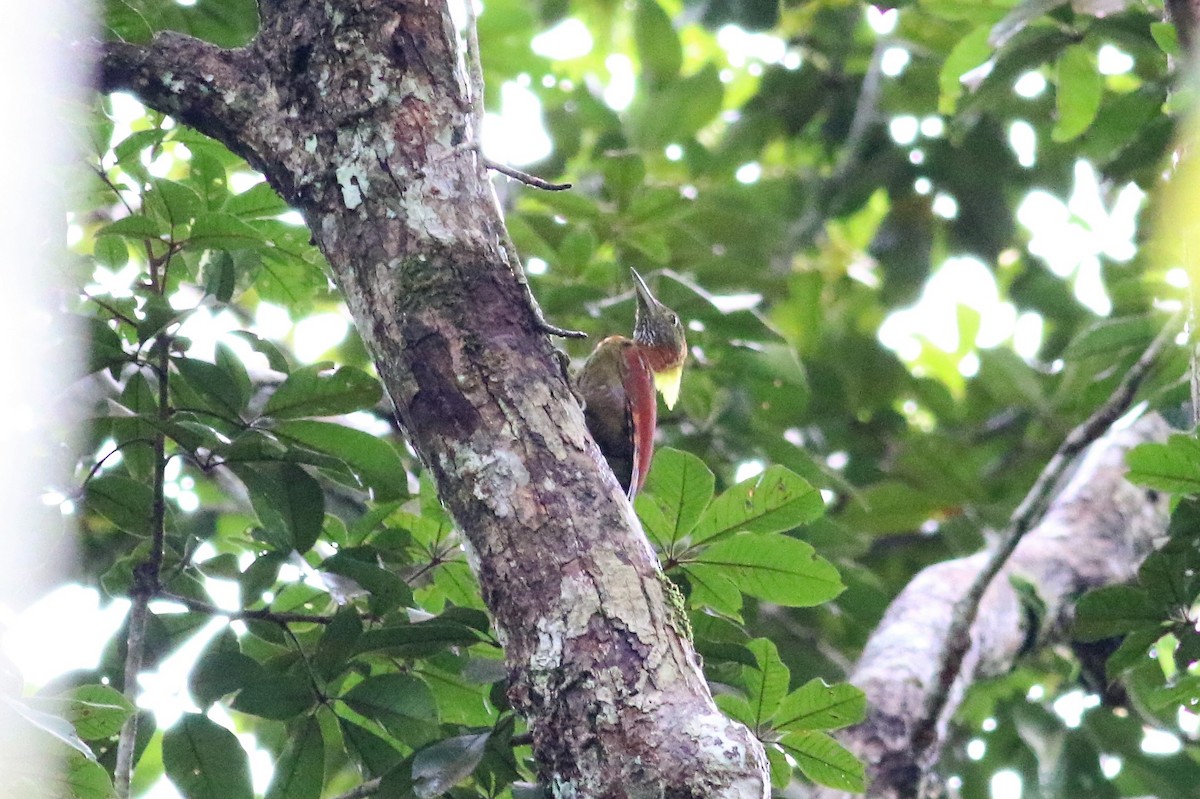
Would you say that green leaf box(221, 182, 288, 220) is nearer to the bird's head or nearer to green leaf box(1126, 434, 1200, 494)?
the bird's head

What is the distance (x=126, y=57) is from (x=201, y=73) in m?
0.16

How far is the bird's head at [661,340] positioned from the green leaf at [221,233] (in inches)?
54.4

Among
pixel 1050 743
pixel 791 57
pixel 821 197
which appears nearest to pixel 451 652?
pixel 1050 743

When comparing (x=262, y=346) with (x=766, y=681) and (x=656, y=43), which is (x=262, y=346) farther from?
(x=656, y=43)

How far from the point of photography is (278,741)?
10.1ft

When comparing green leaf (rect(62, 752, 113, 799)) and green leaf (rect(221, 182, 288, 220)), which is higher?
green leaf (rect(221, 182, 288, 220))

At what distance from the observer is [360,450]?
2.52 m

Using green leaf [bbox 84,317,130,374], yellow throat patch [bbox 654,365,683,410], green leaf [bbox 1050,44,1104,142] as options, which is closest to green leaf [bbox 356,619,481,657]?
green leaf [bbox 84,317,130,374]

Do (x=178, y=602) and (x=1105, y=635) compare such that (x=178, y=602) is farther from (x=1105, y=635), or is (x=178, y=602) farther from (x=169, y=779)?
(x=1105, y=635)

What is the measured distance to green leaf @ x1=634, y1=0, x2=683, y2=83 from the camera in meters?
4.78

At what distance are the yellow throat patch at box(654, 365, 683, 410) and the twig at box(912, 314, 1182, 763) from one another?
1.19 meters

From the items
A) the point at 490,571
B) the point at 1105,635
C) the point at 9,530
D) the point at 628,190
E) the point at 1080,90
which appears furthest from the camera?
the point at 628,190

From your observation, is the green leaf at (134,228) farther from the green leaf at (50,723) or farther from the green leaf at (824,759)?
the green leaf at (824,759)

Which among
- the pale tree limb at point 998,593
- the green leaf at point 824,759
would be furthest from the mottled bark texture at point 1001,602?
the green leaf at point 824,759
